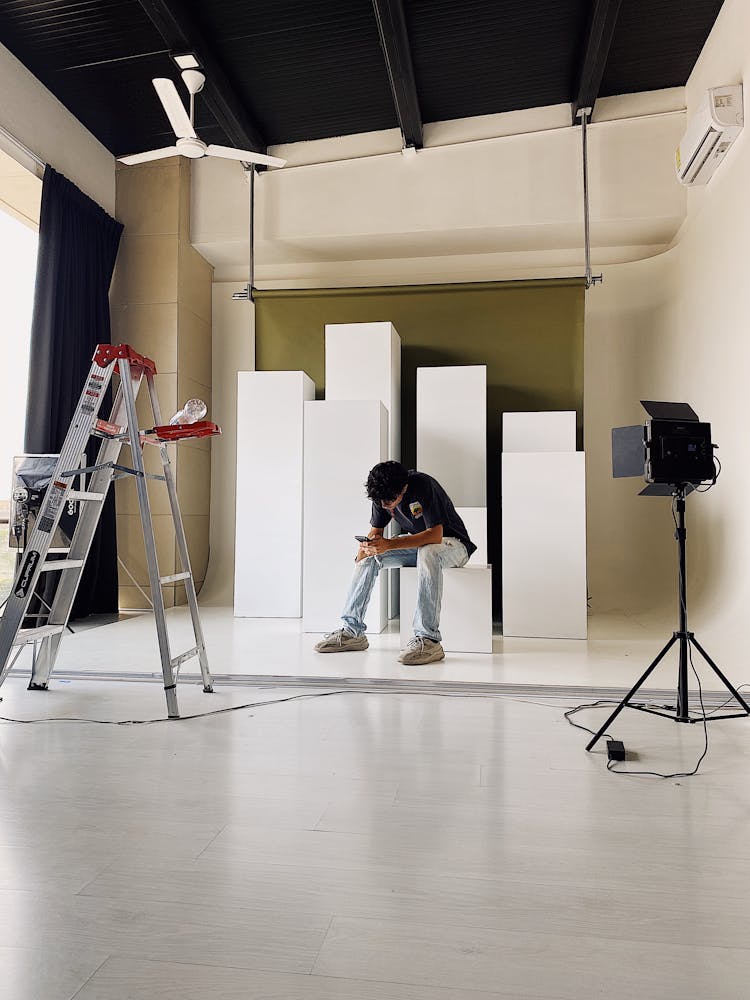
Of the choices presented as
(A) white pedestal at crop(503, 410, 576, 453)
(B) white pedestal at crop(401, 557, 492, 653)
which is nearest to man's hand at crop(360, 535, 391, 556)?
(B) white pedestal at crop(401, 557, 492, 653)

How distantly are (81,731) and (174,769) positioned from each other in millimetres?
516

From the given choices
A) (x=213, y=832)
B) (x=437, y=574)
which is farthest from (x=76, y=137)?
(x=213, y=832)

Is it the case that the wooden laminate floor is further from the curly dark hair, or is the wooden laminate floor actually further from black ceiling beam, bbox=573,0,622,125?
black ceiling beam, bbox=573,0,622,125

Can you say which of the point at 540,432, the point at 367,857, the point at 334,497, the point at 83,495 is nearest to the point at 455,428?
the point at 540,432

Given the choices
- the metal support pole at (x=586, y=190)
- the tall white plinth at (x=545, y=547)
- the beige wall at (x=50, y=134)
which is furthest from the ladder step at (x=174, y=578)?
the metal support pole at (x=586, y=190)

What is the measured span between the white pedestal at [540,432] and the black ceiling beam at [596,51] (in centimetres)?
202

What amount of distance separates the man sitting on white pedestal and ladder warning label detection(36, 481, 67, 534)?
1415mm

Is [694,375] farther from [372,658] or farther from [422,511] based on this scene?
[372,658]

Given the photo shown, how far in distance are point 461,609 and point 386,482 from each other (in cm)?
79

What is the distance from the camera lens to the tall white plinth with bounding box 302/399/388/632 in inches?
182

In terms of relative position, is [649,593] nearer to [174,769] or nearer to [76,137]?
[174,769]

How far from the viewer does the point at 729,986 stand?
1.09 meters

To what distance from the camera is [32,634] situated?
2.60 meters

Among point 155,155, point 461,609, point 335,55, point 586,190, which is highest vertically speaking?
point 335,55
